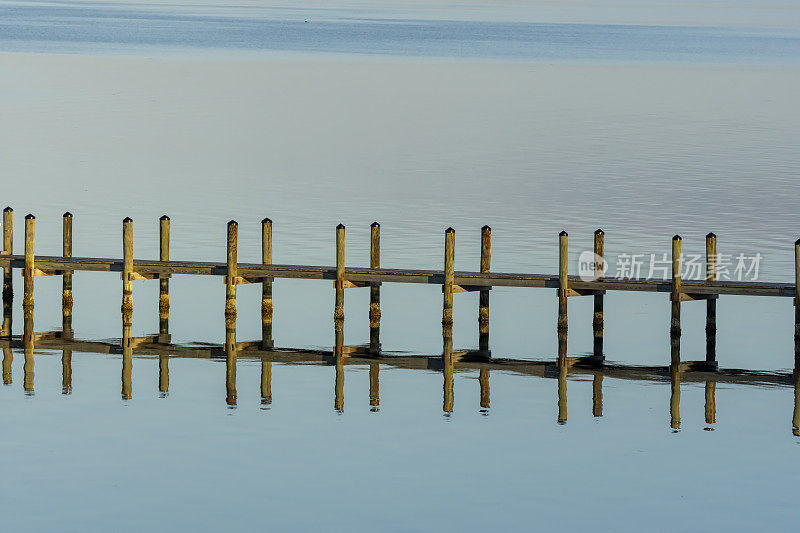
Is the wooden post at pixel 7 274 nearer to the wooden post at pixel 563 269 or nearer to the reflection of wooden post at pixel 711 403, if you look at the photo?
the wooden post at pixel 563 269

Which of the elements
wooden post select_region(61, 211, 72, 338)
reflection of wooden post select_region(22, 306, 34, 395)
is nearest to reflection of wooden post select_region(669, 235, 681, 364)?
reflection of wooden post select_region(22, 306, 34, 395)

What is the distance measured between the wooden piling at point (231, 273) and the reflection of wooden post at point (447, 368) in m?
4.01

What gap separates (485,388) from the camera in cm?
2539

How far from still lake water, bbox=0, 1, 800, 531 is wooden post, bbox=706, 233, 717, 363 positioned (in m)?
0.54

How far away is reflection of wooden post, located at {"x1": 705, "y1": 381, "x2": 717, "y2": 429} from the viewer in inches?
928

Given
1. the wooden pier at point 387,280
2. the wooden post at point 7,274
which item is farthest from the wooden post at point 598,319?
the wooden post at point 7,274

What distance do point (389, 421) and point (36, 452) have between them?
525 centimetres

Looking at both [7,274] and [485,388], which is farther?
[7,274]

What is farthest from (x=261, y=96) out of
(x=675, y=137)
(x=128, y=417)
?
(x=128, y=417)

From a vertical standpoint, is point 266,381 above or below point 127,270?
below

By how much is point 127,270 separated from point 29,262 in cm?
197

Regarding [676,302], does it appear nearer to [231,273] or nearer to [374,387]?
[374,387]

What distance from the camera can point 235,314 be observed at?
2905cm

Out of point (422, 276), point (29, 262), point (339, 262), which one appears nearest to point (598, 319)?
point (422, 276)
